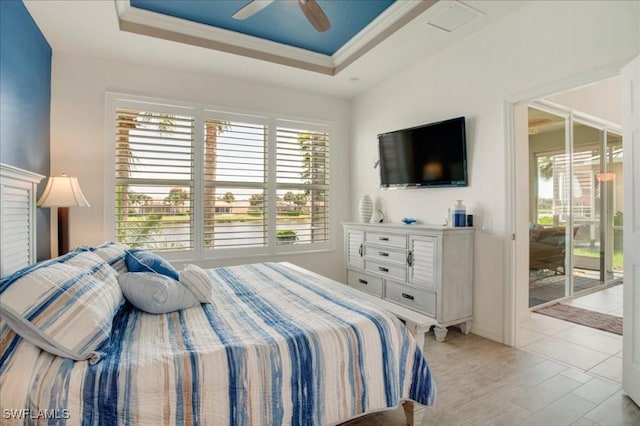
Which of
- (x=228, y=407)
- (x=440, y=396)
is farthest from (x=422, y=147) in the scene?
(x=228, y=407)

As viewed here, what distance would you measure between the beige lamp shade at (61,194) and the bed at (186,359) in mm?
1263

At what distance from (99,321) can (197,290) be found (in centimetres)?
59

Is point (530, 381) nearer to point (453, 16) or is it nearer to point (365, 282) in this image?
point (365, 282)

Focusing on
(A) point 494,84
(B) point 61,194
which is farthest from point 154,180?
(A) point 494,84

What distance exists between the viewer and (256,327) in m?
1.54

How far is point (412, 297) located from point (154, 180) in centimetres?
305

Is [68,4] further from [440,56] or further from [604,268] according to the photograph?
[604,268]

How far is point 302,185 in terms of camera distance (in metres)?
4.49

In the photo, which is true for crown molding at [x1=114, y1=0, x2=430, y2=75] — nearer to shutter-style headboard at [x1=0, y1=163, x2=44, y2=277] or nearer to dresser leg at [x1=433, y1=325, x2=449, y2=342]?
shutter-style headboard at [x1=0, y1=163, x2=44, y2=277]

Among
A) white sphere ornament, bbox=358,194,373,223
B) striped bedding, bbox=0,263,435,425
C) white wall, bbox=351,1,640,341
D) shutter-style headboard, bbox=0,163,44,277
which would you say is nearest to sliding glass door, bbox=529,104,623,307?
white wall, bbox=351,1,640,341

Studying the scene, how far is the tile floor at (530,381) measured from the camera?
6.17 ft

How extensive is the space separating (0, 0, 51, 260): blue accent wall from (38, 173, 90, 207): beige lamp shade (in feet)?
0.64

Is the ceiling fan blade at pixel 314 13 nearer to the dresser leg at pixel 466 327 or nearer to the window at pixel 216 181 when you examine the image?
the window at pixel 216 181

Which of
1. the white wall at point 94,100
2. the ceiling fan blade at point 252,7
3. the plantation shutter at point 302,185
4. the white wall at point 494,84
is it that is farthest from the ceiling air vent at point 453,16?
the white wall at point 94,100
